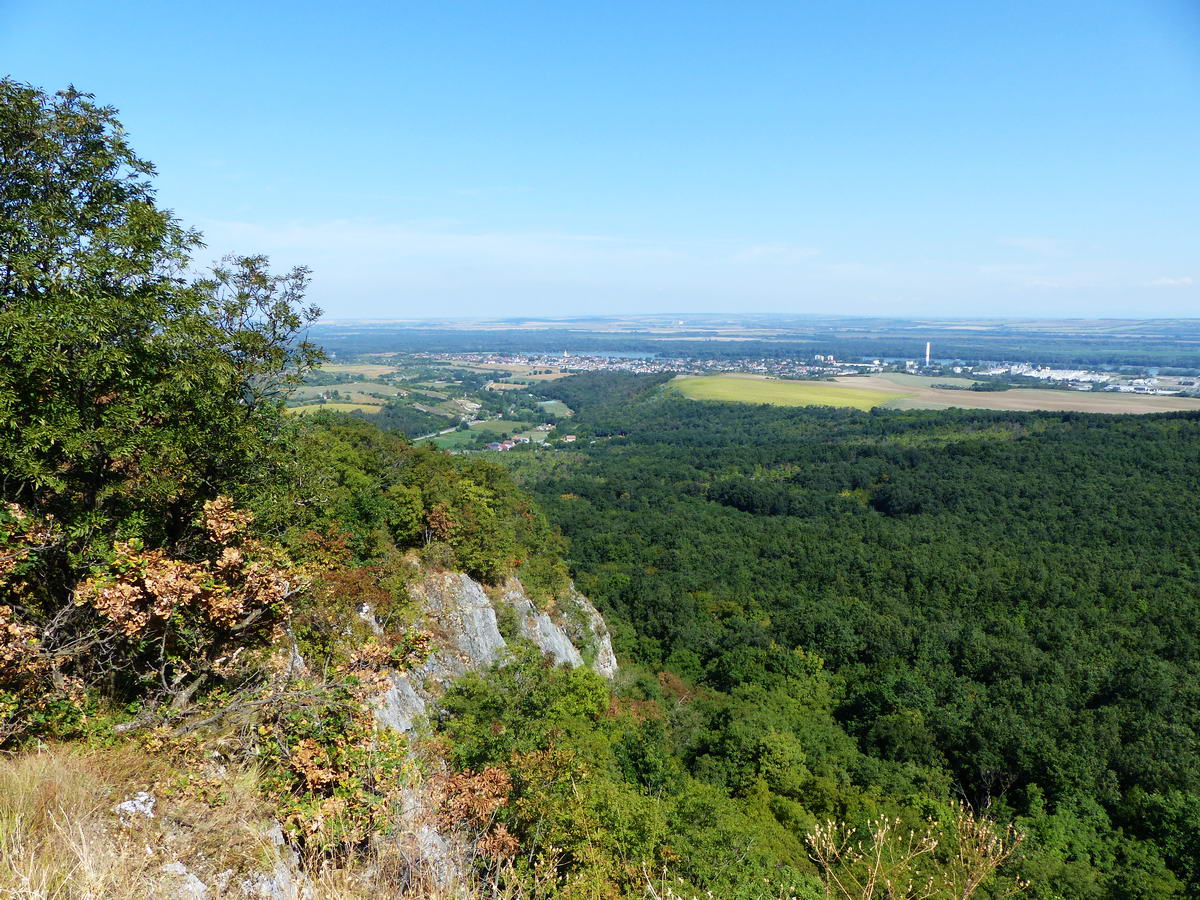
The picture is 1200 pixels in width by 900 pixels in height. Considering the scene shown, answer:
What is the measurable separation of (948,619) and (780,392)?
108935 mm

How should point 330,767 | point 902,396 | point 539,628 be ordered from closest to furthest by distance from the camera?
point 330,767 < point 539,628 < point 902,396

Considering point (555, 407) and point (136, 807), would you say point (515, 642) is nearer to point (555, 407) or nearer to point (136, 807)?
point (136, 807)

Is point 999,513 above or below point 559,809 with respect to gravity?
below

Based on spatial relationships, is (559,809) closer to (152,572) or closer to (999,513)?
(152,572)

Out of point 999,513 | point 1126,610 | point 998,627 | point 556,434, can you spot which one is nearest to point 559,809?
point 998,627

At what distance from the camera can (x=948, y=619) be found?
4484 centimetres

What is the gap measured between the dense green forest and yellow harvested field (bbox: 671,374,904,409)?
136 feet

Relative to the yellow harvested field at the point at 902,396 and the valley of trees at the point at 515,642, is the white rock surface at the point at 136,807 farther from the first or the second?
the yellow harvested field at the point at 902,396

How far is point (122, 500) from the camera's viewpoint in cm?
880

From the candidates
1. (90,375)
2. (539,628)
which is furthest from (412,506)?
(90,375)

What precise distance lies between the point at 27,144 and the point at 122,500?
4820mm

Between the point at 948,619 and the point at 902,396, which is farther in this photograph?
the point at 902,396

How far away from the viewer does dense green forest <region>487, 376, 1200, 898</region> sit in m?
26.7

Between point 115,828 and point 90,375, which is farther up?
point 90,375
